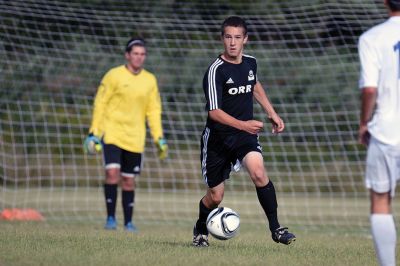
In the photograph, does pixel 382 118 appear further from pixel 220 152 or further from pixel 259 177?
Answer: pixel 220 152

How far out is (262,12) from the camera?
1977cm

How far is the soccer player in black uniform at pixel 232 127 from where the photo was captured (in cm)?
751

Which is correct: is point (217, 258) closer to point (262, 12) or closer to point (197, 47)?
point (197, 47)

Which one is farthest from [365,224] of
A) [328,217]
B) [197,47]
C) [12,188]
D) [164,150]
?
[12,188]

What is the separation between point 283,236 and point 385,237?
1.76 meters

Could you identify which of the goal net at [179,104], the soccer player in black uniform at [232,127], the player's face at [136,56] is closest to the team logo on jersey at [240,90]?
the soccer player in black uniform at [232,127]

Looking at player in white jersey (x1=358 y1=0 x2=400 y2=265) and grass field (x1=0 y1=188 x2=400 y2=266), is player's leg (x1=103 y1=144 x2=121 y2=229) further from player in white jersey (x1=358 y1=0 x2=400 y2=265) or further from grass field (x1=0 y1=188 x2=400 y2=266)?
player in white jersey (x1=358 y1=0 x2=400 y2=265)

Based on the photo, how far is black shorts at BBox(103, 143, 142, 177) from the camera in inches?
438

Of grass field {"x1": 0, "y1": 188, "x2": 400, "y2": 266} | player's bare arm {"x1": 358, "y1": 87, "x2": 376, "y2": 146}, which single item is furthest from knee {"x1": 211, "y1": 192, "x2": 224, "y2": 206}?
player's bare arm {"x1": 358, "y1": 87, "x2": 376, "y2": 146}

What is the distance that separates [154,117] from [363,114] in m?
6.11

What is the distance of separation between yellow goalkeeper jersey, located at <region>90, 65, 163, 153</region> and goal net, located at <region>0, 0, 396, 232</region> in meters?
5.27

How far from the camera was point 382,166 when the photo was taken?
5605mm

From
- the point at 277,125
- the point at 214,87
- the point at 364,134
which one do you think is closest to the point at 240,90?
the point at 214,87

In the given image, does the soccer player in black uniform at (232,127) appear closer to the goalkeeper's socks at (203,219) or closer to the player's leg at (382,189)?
the goalkeeper's socks at (203,219)
